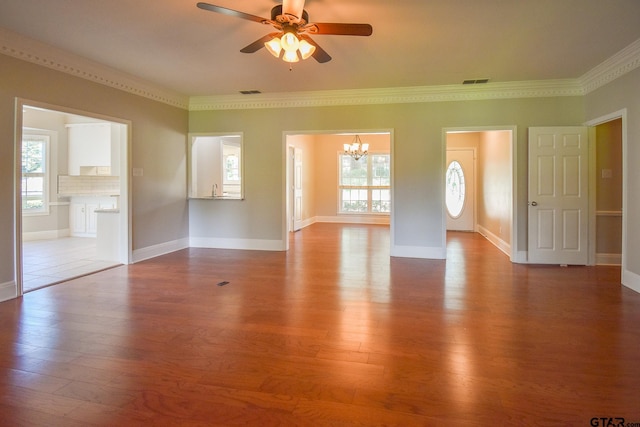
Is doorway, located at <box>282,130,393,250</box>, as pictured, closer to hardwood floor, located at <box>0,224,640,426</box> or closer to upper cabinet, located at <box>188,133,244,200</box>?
upper cabinet, located at <box>188,133,244,200</box>

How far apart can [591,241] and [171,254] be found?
259 inches

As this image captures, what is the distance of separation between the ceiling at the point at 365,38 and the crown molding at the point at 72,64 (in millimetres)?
133

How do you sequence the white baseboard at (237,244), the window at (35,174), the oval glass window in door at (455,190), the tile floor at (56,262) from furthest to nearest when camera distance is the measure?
the oval glass window in door at (455,190) → the window at (35,174) → the white baseboard at (237,244) → the tile floor at (56,262)

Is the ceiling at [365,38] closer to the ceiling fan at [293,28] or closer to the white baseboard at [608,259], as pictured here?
the ceiling fan at [293,28]

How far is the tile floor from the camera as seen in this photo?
187 inches

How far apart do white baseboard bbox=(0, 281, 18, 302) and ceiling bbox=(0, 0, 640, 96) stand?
2.60 m

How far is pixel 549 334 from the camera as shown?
117 inches

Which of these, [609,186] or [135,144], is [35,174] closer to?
[135,144]

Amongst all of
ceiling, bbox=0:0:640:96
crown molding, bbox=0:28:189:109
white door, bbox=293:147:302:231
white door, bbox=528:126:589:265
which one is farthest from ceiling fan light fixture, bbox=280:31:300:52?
white door, bbox=293:147:302:231

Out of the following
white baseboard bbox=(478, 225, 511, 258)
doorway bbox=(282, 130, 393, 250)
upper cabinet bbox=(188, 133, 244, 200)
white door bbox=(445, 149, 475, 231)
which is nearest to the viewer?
white baseboard bbox=(478, 225, 511, 258)

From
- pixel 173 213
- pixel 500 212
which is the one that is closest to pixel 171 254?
pixel 173 213

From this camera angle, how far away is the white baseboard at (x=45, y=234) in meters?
7.73

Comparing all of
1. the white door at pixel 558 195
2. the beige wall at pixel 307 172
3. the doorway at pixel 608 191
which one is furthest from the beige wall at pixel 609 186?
the beige wall at pixel 307 172

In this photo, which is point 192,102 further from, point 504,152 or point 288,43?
point 504,152
